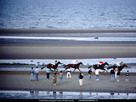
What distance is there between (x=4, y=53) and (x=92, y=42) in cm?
1249

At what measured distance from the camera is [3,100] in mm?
19500

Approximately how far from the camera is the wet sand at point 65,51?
3719 centimetres

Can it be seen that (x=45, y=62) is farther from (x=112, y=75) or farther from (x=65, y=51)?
(x=112, y=75)

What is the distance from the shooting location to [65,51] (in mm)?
39594

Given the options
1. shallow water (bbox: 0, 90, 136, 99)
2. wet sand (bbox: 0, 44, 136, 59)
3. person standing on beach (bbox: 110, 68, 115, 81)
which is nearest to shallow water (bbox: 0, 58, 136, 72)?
wet sand (bbox: 0, 44, 136, 59)

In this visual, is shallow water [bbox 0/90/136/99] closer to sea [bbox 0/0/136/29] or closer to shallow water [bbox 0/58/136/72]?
shallow water [bbox 0/58/136/72]

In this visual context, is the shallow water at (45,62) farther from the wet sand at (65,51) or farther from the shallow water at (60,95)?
the shallow water at (60,95)

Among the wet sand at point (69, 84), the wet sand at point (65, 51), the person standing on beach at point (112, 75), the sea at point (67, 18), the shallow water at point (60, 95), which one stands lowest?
the shallow water at point (60, 95)

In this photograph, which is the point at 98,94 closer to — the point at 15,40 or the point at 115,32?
the point at 15,40

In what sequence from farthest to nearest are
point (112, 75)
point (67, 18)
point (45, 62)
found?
point (67, 18), point (45, 62), point (112, 75)

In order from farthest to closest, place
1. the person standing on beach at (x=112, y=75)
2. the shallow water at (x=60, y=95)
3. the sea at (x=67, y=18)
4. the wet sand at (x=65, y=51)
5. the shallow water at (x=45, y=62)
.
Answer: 1. the sea at (x=67, y=18)
2. the wet sand at (x=65, y=51)
3. the shallow water at (x=45, y=62)
4. the person standing on beach at (x=112, y=75)
5. the shallow water at (x=60, y=95)

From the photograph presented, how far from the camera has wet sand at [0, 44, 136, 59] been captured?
37.2 metres

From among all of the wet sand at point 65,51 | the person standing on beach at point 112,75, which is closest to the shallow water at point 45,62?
the wet sand at point 65,51

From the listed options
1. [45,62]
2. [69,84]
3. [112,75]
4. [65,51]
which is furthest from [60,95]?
[65,51]
